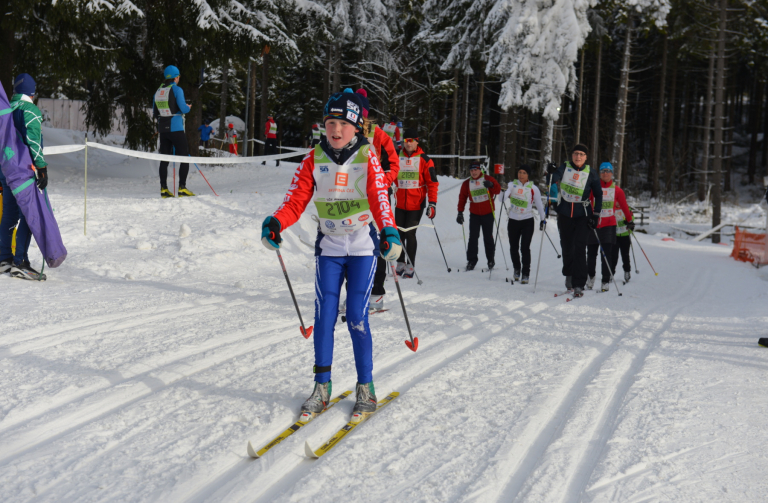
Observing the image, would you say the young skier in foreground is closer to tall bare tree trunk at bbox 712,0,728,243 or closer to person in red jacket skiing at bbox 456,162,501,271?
person in red jacket skiing at bbox 456,162,501,271

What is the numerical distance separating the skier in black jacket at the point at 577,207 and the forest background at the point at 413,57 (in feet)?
11.9

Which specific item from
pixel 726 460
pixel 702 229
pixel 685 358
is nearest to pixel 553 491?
pixel 726 460

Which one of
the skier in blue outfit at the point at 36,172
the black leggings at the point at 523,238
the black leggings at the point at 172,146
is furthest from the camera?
the black leggings at the point at 172,146

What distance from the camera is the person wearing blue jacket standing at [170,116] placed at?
10648mm

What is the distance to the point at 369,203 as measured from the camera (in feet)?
12.5

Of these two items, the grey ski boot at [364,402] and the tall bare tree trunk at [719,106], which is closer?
the grey ski boot at [364,402]

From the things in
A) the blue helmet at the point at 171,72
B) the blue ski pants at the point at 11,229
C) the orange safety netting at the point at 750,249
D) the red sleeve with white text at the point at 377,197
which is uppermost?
the blue helmet at the point at 171,72

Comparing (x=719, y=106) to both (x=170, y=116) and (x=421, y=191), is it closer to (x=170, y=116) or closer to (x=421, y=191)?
(x=421, y=191)

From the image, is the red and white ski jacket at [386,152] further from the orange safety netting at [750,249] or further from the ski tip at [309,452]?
the orange safety netting at [750,249]

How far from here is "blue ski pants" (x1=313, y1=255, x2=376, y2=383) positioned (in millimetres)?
3756

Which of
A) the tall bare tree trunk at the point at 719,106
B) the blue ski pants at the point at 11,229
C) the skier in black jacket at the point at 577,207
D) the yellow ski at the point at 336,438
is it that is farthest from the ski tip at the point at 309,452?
the tall bare tree trunk at the point at 719,106

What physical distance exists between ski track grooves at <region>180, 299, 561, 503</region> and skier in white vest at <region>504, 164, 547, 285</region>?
72.8 inches

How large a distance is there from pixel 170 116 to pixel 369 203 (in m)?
8.26

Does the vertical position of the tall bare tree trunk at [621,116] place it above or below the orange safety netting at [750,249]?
above
